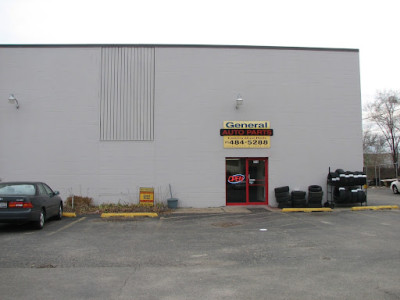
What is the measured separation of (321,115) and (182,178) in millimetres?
7385

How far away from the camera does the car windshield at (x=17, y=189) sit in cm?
972

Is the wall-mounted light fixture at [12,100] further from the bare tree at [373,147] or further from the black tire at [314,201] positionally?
the bare tree at [373,147]

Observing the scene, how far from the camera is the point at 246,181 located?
15.8 m

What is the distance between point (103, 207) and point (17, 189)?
506 centimetres

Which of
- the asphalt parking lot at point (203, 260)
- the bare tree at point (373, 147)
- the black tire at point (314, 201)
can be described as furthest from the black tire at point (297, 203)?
the bare tree at point (373, 147)

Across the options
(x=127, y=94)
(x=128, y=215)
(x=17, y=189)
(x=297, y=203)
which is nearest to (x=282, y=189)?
(x=297, y=203)

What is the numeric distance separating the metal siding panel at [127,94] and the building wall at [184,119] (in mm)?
287

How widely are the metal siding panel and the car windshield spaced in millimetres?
5612

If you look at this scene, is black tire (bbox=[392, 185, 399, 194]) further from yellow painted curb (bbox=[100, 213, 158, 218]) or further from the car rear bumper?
the car rear bumper

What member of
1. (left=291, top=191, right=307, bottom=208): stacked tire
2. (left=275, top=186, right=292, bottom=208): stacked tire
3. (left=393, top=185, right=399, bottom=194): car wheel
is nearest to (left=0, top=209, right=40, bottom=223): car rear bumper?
(left=275, top=186, right=292, bottom=208): stacked tire

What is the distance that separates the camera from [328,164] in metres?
15.9

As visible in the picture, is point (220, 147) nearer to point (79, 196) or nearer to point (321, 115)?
point (321, 115)

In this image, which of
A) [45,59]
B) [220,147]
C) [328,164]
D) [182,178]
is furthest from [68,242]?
[328,164]

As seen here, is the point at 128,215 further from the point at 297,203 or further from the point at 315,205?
the point at 315,205
